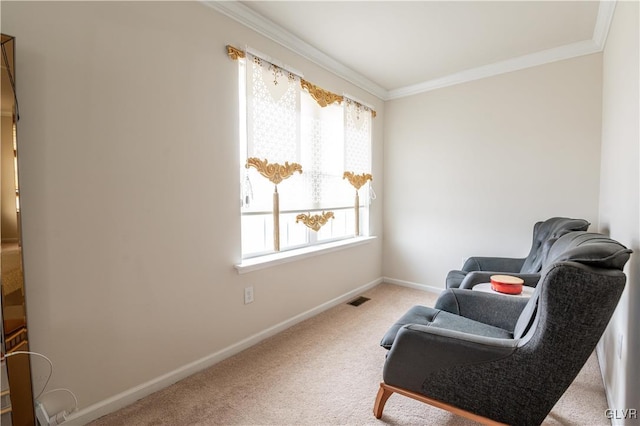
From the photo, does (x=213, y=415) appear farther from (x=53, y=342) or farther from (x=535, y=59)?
(x=535, y=59)

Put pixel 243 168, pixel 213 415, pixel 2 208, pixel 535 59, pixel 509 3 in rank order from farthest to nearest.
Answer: pixel 535 59
pixel 243 168
pixel 509 3
pixel 213 415
pixel 2 208

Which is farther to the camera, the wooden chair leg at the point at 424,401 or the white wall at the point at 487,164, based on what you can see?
the white wall at the point at 487,164

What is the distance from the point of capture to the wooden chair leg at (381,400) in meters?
1.56

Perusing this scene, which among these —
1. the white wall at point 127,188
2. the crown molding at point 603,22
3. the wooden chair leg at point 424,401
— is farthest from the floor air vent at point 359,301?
the crown molding at point 603,22

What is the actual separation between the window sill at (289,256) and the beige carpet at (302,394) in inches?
24.8

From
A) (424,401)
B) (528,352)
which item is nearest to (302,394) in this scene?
(424,401)

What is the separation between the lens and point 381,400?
1.58 metres

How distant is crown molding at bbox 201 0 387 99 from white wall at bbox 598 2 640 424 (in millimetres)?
2102

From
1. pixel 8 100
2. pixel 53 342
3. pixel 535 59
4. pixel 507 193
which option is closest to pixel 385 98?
pixel 535 59

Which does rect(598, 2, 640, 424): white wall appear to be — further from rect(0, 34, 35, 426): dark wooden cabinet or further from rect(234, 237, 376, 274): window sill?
rect(0, 34, 35, 426): dark wooden cabinet

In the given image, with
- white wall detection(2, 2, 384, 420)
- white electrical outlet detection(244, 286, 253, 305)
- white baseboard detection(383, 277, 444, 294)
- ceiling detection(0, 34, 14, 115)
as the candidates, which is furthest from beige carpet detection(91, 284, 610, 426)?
ceiling detection(0, 34, 14, 115)

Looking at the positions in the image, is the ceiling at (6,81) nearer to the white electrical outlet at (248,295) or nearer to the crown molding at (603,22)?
the white electrical outlet at (248,295)

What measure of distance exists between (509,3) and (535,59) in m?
1.11

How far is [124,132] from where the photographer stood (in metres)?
1.69
